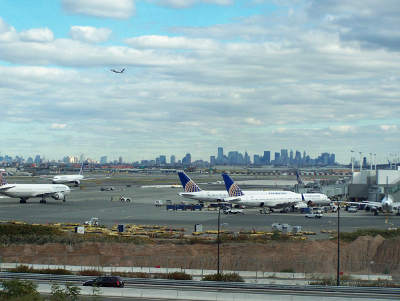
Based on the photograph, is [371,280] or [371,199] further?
[371,199]

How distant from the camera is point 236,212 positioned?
106 metres

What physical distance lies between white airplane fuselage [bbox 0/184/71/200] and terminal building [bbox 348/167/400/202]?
221 feet

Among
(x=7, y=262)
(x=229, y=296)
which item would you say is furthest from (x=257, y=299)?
(x=7, y=262)

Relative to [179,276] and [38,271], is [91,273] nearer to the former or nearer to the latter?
[38,271]

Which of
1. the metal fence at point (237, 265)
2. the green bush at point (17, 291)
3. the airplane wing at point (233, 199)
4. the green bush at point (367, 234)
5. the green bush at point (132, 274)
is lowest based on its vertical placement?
the green bush at point (132, 274)

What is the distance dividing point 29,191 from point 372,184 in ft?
262

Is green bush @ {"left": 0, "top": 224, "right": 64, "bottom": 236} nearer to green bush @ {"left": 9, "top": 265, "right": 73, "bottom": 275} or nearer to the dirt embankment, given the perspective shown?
the dirt embankment

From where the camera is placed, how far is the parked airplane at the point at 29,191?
385 ft

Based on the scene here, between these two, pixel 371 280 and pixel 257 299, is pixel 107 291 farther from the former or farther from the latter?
pixel 371 280

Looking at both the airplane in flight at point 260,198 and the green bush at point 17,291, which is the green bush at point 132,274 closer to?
the green bush at point 17,291


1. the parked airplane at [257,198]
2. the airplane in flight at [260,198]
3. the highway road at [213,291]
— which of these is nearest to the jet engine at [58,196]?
the airplane in flight at [260,198]

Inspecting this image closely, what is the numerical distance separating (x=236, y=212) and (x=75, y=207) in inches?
1285

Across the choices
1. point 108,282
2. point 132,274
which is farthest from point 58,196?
point 108,282

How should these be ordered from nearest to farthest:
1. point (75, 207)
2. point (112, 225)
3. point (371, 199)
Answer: point (112, 225), point (75, 207), point (371, 199)
